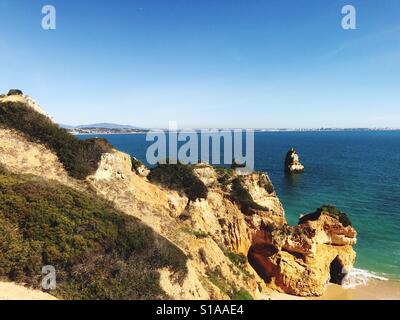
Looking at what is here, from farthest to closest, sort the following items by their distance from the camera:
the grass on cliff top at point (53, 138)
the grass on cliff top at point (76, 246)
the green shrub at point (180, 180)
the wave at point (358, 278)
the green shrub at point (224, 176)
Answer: the green shrub at point (224, 176) < the wave at point (358, 278) < the green shrub at point (180, 180) < the grass on cliff top at point (53, 138) < the grass on cliff top at point (76, 246)

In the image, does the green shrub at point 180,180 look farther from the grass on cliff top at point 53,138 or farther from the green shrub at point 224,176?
the grass on cliff top at point 53,138

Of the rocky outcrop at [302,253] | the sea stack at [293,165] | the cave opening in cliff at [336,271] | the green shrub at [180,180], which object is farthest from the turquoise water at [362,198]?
the green shrub at [180,180]

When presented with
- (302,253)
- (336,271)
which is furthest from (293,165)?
(302,253)

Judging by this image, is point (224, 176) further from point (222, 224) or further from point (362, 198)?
point (362, 198)

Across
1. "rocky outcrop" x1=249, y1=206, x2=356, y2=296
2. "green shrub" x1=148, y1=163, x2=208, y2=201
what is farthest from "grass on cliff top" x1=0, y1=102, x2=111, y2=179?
"rocky outcrop" x1=249, y1=206, x2=356, y2=296

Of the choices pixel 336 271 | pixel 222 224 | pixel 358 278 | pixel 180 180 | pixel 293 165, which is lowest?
→ pixel 358 278

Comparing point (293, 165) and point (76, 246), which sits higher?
point (76, 246)
